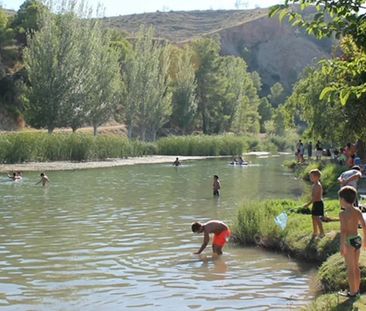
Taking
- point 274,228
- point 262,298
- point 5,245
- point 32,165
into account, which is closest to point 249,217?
point 274,228

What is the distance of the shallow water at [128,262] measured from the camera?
11.2 metres

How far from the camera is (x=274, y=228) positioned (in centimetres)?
1568

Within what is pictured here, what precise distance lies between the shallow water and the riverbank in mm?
384

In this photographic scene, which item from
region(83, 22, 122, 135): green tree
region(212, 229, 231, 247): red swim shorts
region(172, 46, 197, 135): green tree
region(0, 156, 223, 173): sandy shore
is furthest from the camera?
region(172, 46, 197, 135): green tree

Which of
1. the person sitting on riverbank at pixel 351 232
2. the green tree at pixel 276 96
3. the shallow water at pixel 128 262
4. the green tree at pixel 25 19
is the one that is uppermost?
the green tree at pixel 25 19

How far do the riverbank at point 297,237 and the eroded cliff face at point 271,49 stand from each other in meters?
149

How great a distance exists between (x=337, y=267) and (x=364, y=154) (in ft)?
87.7

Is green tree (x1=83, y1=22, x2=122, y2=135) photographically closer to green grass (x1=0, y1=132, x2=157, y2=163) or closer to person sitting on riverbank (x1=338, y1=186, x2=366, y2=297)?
green grass (x1=0, y1=132, x2=157, y2=163)

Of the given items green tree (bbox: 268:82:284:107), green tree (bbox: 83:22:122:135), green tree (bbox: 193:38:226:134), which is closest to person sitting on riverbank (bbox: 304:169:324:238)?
green tree (bbox: 83:22:122:135)

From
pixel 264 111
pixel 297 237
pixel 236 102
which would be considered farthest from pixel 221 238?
pixel 264 111

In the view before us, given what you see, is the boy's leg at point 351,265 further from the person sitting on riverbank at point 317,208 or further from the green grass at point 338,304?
the person sitting on riverbank at point 317,208

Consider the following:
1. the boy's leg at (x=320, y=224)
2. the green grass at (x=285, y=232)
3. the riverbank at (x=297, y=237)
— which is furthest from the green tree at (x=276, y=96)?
the boy's leg at (x=320, y=224)

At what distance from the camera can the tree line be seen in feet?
204

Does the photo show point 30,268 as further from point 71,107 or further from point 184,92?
point 184,92
